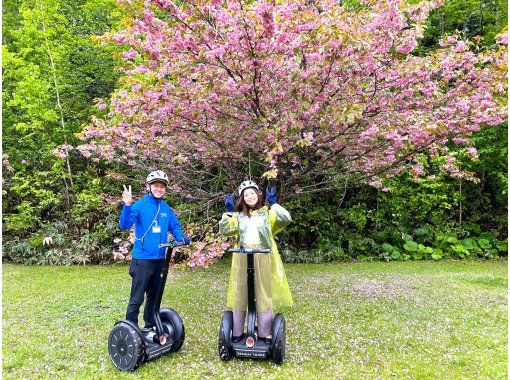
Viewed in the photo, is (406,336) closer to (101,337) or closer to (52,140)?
(101,337)

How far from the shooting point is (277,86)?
5066 millimetres

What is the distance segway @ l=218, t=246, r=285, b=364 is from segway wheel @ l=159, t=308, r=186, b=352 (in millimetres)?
426

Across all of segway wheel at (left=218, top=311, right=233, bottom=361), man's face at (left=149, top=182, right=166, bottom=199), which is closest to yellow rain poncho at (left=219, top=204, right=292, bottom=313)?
segway wheel at (left=218, top=311, right=233, bottom=361)

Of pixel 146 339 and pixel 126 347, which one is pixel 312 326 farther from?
pixel 126 347

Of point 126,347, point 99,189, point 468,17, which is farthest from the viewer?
point 468,17

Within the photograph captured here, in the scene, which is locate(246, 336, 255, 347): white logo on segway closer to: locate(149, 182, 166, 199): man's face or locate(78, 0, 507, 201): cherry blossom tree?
locate(149, 182, 166, 199): man's face

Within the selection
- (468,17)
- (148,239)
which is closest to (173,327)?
(148,239)

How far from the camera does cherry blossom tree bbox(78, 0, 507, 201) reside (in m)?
4.40

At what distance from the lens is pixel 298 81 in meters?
4.70

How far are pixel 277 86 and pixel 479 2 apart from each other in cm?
946

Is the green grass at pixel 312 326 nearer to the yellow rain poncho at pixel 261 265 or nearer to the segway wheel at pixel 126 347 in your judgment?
the segway wheel at pixel 126 347

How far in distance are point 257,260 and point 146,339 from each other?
1.21m

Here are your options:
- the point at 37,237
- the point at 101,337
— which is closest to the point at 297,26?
the point at 101,337

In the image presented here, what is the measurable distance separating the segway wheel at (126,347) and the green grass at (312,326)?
8cm
